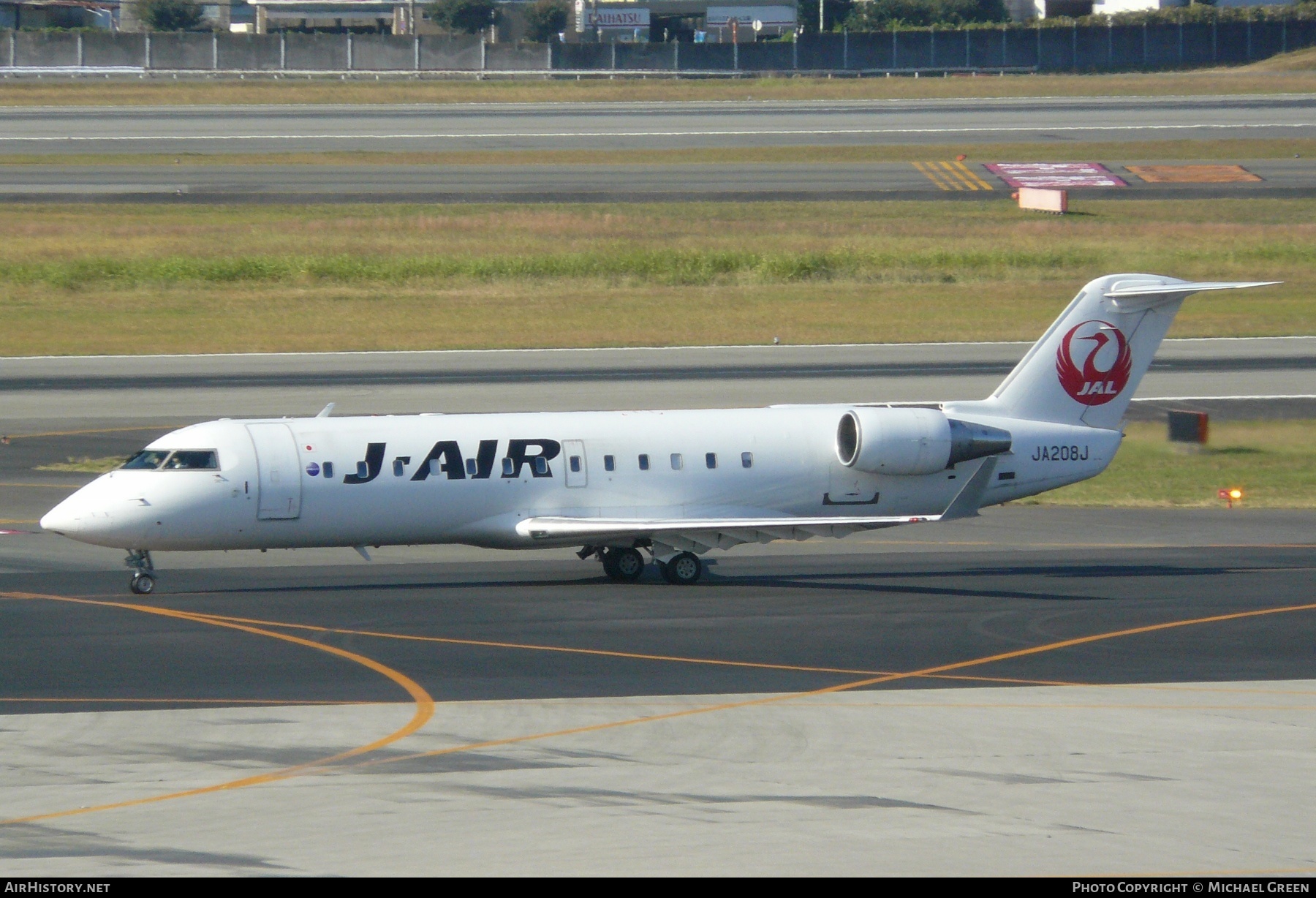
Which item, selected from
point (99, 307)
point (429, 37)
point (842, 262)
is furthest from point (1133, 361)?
point (429, 37)

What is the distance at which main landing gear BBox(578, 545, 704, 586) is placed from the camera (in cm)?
2666

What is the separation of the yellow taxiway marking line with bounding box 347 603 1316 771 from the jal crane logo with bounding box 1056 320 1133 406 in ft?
19.2

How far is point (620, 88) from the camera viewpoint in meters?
121

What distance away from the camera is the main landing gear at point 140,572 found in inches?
984

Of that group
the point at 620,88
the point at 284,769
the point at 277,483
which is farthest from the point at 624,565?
the point at 620,88

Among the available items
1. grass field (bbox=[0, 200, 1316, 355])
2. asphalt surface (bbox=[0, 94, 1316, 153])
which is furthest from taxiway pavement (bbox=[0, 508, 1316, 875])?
asphalt surface (bbox=[0, 94, 1316, 153])

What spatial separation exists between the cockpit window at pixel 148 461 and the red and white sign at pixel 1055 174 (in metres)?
68.2

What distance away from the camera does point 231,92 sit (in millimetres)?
116062

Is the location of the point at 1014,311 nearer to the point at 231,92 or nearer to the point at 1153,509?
the point at 1153,509

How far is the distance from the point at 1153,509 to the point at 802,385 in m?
14.4

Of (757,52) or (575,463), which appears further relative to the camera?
(757,52)

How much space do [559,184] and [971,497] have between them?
Result: 62.8 meters

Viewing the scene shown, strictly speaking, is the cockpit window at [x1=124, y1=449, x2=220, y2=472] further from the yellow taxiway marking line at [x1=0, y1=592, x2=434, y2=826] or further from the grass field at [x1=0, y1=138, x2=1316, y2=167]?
the grass field at [x1=0, y1=138, x2=1316, y2=167]

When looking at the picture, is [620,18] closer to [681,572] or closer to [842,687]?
[681,572]
